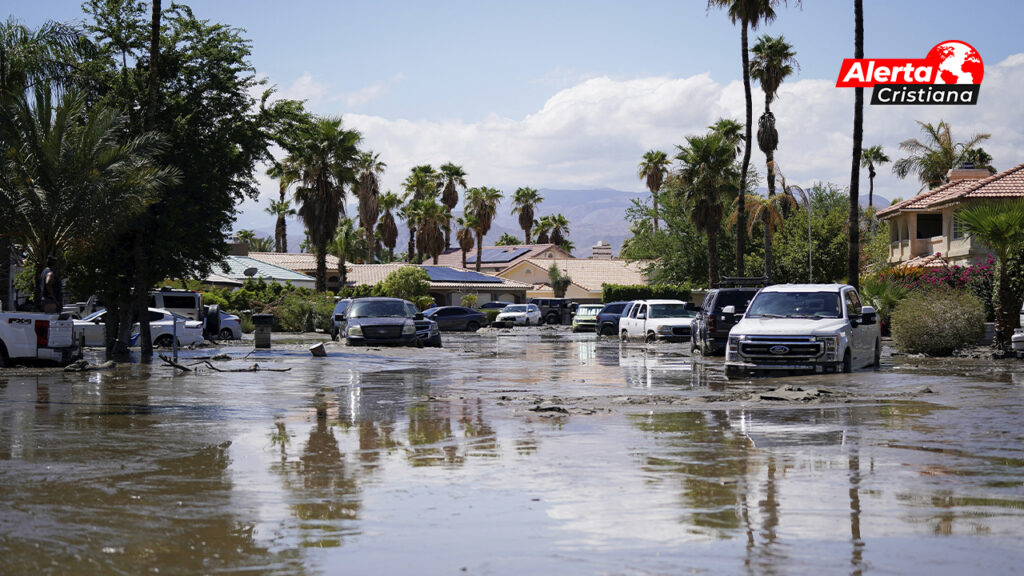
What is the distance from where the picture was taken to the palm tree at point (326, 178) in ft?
192

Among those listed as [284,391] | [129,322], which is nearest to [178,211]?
[129,322]

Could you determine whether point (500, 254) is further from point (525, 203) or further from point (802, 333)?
point (802, 333)

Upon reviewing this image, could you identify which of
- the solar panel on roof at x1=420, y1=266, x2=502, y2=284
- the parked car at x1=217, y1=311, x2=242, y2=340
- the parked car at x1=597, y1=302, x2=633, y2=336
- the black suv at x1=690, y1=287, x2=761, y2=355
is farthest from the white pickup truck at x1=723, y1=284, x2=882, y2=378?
the solar panel on roof at x1=420, y1=266, x2=502, y2=284

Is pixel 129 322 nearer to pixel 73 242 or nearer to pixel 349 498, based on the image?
pixel 73 242

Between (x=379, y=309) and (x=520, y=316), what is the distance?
32668 mm

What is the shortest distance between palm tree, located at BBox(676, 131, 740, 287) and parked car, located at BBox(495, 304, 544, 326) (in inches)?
513

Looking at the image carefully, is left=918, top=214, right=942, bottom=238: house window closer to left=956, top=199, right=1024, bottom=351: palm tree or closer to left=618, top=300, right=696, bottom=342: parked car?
left=618, top=300, right=696, bottom=342: parked car

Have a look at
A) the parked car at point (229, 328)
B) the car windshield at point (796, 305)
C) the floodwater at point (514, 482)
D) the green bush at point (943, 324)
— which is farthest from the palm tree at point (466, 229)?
the floodwater at point (514, 482)

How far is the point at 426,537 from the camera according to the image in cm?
650

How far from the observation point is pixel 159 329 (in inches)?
1242

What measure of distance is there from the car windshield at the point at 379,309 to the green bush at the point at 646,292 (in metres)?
39.9

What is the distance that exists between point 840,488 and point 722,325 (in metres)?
19.7

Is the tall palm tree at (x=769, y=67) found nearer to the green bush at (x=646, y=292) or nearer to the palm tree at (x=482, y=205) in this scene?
the green bush at (x=646, y=292)

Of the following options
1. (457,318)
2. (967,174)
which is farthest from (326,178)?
(967,174)
